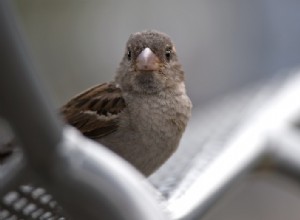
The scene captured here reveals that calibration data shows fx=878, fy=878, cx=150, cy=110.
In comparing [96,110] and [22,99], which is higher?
[22,99]

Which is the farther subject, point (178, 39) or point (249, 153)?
point (178, 39)

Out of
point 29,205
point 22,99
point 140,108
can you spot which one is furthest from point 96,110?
point 22,99

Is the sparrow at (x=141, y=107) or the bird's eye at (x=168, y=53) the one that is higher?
the bird's eye at (x=168, y=53)

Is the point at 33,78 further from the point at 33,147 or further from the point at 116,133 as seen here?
the point at 116,133

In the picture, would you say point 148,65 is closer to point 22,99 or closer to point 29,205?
point 29,205

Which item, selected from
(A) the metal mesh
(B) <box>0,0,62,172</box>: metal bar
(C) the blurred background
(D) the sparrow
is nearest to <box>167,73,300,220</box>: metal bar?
(D) the sparrow

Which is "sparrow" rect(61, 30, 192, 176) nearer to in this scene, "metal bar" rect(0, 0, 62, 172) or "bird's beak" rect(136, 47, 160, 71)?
Answer: "bird's beak" rect(136, 47, 160, 71)

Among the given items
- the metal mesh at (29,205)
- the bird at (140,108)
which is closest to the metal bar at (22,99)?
the metal mesh at (29,205)

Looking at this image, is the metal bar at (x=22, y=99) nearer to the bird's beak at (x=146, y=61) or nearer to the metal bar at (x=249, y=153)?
the metal bar at (x=249, y=153)

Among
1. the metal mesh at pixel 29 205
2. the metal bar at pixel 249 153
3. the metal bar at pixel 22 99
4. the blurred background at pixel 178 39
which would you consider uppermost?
the metal bar at pixel 22 99
